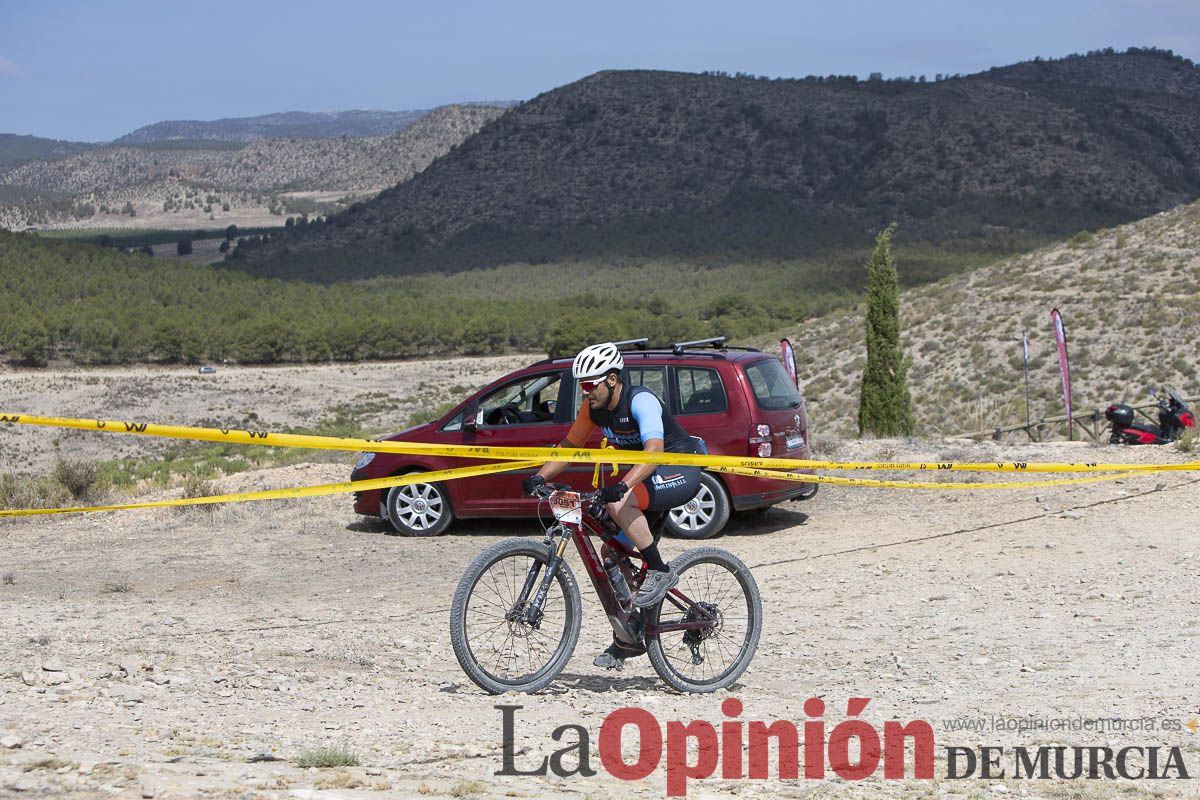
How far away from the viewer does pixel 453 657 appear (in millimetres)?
7848

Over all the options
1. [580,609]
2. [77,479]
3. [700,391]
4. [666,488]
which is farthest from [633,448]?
[77,479]

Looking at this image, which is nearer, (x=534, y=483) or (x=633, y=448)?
(x=534, y=483)

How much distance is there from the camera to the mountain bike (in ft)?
21.3

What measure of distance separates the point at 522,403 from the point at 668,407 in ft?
4.62

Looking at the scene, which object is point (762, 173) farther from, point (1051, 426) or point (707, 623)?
point (707, 623)

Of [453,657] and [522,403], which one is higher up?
[522,403]

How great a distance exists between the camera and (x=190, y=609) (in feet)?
31.2

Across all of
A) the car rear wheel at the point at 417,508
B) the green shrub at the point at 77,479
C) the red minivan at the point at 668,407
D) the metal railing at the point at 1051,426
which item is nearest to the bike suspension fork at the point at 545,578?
the red minivan at the point at 668,407

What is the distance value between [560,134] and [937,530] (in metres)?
141

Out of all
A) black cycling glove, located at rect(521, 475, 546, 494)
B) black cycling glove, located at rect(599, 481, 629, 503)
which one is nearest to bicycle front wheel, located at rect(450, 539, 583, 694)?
black cycling glove, located at rect(521, 475, 546, 494)

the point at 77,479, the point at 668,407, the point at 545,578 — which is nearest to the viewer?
the point at 545,578

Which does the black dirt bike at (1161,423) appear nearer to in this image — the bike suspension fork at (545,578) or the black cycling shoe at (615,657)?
the black cycling shoe at (615,657)

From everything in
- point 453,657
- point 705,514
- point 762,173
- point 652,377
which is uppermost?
point 762,173

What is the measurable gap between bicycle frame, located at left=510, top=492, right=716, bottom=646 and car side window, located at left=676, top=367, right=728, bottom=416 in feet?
16.9
